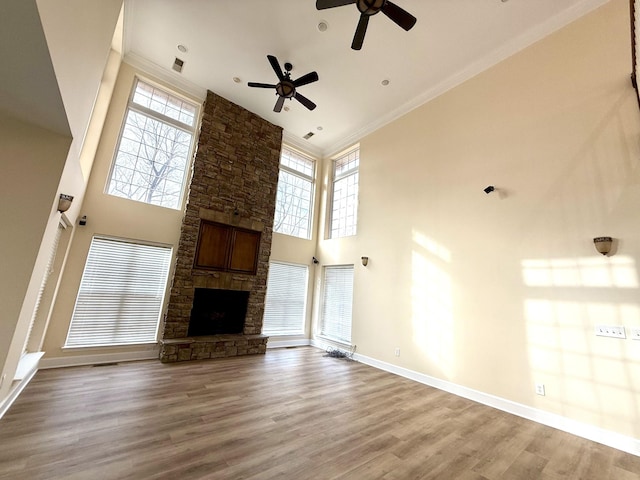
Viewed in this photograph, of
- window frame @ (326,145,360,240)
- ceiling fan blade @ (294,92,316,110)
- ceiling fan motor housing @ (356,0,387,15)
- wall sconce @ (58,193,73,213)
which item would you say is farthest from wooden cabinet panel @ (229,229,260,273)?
ceiling fan motor housing @ (356,0,387,15)

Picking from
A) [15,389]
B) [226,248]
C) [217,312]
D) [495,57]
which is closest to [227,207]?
[226,248]

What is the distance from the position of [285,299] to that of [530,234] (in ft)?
16.7

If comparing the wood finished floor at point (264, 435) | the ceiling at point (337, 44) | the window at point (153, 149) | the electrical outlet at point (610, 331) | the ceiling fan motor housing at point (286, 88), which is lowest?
the wood finished floor at point (264, 435)

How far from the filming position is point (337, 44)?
4.36 meters

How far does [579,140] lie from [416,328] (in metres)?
3.44

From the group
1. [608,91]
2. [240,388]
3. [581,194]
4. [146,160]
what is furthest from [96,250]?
[608,91]

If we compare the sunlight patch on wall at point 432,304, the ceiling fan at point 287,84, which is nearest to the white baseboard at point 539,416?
the sunlight patch on wall at point 432,304

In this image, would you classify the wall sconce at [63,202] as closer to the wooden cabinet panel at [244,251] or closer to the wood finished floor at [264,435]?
the wood finished floor at [264,435]

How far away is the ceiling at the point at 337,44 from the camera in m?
3.76

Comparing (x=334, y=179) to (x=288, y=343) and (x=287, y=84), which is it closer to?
(x=287, y=84)

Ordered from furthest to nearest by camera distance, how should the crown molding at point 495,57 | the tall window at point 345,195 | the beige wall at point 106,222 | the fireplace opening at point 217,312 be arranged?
the tall window at point 345,195 < the fireplace opening at point 217,312 < the beige wall at point 106,222 < the crown molding at point 495,57

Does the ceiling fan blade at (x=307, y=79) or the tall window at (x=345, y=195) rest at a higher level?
the ceiling fan blade at (x=307, y=79)

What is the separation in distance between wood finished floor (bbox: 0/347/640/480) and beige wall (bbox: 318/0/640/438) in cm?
61

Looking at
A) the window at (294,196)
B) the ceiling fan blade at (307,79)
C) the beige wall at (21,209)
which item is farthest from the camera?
the window at (294,196)
